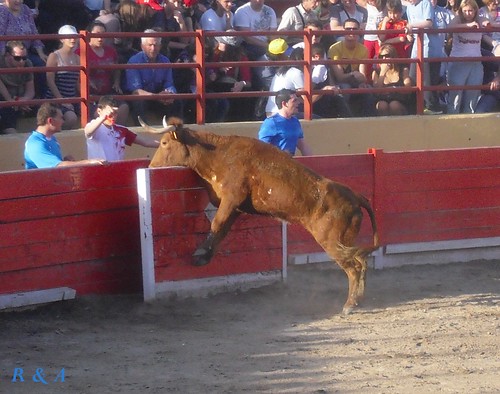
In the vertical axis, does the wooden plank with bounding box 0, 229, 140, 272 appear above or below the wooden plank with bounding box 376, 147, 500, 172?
below

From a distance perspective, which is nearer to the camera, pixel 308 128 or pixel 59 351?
pixel 59 351

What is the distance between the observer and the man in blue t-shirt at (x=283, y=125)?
8.81 metres

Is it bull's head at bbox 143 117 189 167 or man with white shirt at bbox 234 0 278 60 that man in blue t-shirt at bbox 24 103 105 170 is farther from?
man with white shirt at bbox 234 0 278 60

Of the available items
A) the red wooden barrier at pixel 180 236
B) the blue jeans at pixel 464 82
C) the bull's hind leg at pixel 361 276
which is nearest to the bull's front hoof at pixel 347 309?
the bull's hind leg at pixel 361 276

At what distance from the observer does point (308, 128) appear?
1113 centimetres

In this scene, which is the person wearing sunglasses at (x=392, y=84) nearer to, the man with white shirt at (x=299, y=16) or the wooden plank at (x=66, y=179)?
the man with white shirt at (x=299, y=16)

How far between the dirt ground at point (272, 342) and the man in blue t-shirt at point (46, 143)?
1.07 metres

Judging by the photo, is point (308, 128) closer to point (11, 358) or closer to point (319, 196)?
point (319, 196)

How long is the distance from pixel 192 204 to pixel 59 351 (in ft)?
6.32

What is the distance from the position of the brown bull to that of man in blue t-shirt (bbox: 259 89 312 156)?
2.50ft

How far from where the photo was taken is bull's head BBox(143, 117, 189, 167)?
812 cm

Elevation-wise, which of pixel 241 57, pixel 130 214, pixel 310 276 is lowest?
pixel 310 276

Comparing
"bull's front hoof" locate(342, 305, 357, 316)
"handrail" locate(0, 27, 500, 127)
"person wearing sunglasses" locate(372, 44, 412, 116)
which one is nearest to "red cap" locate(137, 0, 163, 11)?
"handrail" locate(0, 27, 500, 127)

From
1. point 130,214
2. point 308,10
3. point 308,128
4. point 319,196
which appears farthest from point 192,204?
point 308,10
